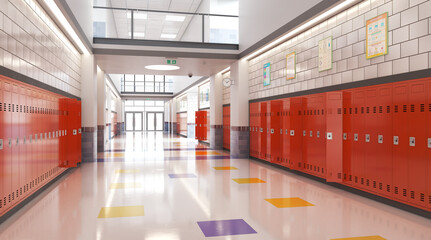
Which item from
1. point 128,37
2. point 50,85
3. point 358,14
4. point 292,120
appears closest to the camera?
point 358,14

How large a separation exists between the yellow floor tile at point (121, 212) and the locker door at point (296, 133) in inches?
162

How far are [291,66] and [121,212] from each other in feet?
18.0

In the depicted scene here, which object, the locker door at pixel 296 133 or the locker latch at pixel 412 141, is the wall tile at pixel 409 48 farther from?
the locker door at pixel 296 133

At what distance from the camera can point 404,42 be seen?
4.82 m

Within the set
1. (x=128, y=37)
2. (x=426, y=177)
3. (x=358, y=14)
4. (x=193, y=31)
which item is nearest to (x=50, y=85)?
(x=128, y=37)

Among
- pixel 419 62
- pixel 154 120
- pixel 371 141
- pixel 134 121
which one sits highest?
pixel 419 62

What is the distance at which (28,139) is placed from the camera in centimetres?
505

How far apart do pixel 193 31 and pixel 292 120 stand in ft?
22.8

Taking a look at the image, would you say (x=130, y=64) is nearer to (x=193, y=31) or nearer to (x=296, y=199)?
(x=193, y=31)

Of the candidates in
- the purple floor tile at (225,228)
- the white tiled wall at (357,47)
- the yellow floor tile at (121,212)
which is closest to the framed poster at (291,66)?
the white tiled wall at (357,47)

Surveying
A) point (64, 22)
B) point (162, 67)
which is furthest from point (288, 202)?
point (162, 67)

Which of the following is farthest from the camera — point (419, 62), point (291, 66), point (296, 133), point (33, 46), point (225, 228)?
point (291, 66)

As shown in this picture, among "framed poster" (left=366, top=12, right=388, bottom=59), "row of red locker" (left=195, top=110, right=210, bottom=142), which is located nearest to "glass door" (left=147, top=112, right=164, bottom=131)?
"row of red locker" (left=195, top=110, right=210, bottom=142)

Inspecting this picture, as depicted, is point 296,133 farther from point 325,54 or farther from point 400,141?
point 400,141
